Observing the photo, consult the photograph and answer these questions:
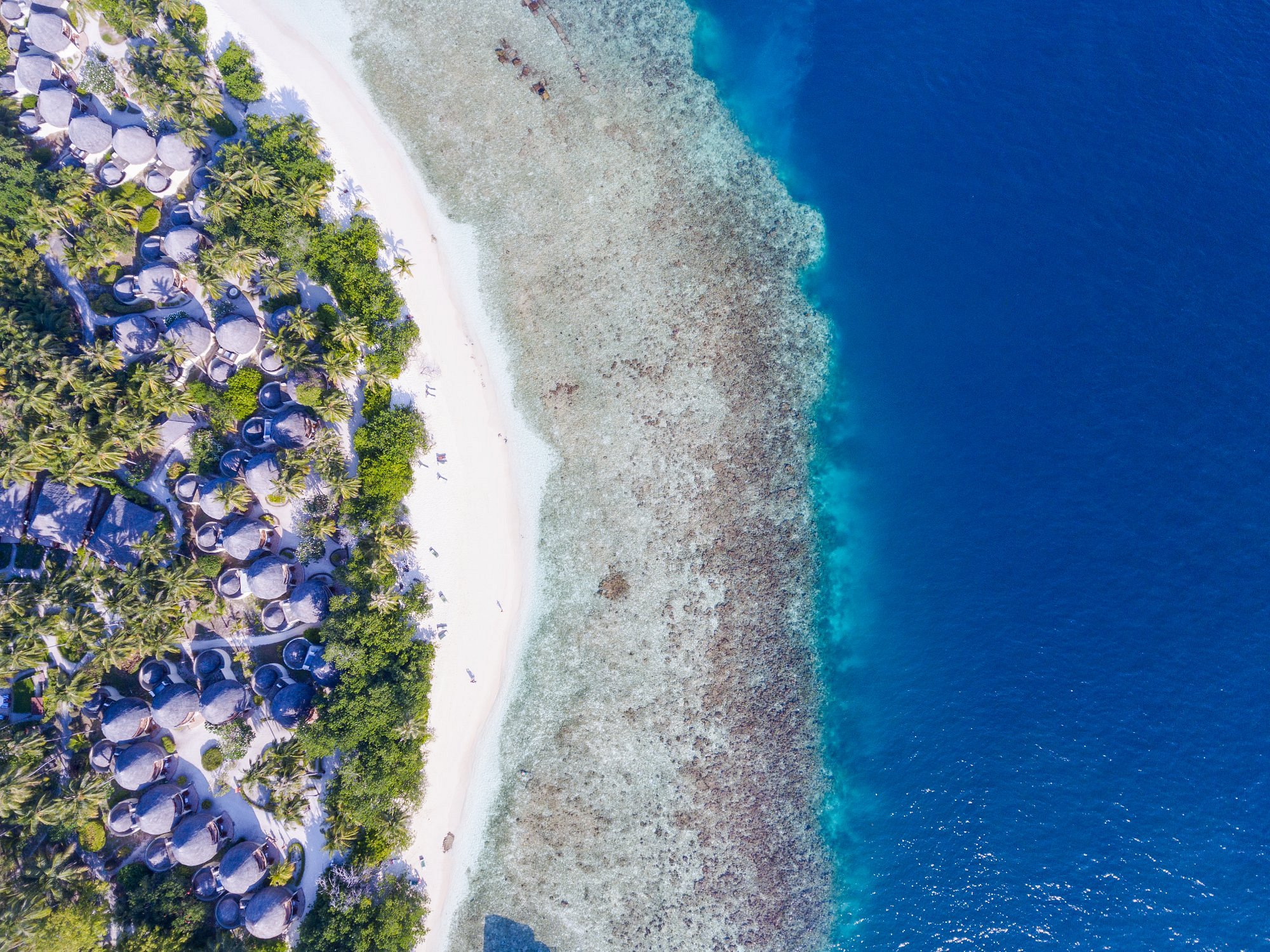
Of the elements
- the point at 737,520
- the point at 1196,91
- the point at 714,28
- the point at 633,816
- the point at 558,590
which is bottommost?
the point at 633,816

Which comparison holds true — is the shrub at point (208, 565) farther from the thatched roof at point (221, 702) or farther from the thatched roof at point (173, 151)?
the thatched roof at point (173, 151)

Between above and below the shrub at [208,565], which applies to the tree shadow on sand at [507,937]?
below

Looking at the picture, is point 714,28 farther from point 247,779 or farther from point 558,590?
point 247,779

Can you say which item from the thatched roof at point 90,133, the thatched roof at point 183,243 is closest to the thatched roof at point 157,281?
the thatched roof at point 183,243

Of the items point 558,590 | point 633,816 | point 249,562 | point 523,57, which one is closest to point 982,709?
point 633,816

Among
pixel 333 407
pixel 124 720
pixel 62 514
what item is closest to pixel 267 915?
pixel 124 720

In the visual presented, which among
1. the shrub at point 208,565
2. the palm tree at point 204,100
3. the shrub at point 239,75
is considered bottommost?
the shrub at point 208,565
